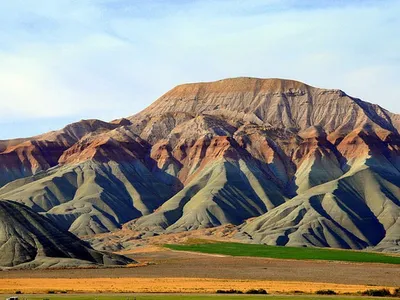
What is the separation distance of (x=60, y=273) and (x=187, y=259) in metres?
48.5

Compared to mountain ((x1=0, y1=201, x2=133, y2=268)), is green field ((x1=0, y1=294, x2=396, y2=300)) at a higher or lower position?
higher

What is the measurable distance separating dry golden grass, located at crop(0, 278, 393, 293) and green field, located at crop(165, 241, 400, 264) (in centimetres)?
5774

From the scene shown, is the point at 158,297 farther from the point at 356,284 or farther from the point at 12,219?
the point at 12,219

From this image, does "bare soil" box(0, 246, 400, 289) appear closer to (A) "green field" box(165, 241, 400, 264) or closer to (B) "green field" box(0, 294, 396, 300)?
(A) "green field" box(165, 241, 400, 264)

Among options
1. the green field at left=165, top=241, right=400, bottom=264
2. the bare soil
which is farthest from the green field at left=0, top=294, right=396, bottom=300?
the green field at left=165, top=241, right=400, bottom=264

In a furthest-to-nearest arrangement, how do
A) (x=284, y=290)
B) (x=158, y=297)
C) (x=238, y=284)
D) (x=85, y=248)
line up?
1. (x=85, y=248)
2. (x=238, y=284)
3. (x=284, y=290)
4. (x=158, y=297)

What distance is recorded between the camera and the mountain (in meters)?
131

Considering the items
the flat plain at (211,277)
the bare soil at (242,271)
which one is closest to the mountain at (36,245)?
the flat plain at (211,277)

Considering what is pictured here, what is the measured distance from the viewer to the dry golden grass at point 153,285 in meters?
95.6

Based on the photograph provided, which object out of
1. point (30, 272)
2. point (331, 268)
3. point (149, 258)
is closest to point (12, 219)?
point (30, 272)

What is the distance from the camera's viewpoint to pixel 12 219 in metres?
140

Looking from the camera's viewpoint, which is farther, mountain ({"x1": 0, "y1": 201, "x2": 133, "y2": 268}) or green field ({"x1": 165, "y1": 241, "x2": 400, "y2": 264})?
green field ({"x1": 165, "y1": 241, "x2": 400, "y2": 264})

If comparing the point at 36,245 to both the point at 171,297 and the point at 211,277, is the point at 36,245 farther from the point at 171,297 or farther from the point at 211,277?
the point at 171,297

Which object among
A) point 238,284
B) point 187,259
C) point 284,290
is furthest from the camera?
point 187,259
